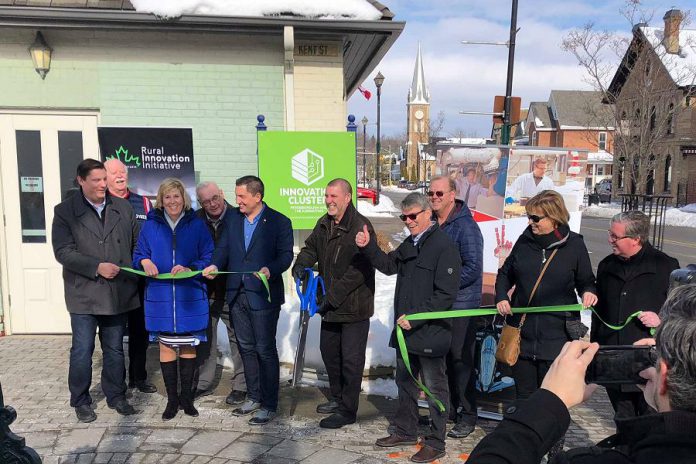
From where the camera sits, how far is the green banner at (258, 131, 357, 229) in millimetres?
6500

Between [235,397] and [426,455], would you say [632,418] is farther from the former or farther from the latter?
[235,397]

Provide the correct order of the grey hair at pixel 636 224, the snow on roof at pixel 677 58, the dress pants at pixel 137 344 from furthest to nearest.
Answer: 1. the snow on roof at pixel 677 58
2. the dress pants at pixel 137 344
3. the grey hair at pixel 636 224

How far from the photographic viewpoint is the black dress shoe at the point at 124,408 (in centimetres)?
448

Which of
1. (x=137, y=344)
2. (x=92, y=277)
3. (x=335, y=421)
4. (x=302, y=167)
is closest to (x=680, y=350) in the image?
(x=335, y=421)

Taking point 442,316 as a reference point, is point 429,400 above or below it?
below

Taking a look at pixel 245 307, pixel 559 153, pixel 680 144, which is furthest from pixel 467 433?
pixel 680 144

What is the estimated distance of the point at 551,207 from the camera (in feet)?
11.9

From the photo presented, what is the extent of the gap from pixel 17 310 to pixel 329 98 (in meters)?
4.69

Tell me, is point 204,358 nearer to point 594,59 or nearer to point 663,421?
point 663,421

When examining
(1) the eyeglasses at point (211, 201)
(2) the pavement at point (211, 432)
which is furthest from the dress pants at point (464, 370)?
(1) the eyeglasses at point (211, 201)

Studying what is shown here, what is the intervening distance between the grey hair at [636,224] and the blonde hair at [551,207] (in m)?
0.32

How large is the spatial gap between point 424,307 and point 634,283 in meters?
1.41

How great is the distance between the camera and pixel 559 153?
578cm

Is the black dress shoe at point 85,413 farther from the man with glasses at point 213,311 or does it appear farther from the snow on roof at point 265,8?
the snow on roof at point 265,8
